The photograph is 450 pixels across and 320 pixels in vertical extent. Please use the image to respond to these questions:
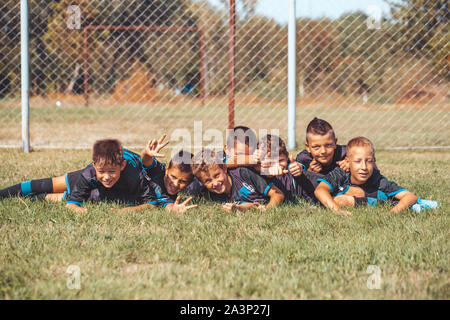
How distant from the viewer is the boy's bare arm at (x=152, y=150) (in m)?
3.60

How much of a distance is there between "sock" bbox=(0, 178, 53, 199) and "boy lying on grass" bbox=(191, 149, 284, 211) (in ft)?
4.10

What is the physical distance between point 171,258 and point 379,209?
175 cm

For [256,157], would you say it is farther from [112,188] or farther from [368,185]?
[112,188]

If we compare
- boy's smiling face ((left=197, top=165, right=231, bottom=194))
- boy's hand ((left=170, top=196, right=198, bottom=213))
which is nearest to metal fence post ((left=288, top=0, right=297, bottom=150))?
boy's smiling face ((left=197, top=165, right=231, bottom=194))

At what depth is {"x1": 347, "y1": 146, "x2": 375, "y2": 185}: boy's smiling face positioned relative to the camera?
3.70 meters

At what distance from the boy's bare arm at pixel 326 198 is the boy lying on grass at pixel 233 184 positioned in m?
0.28

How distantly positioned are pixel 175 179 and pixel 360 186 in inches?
57.9

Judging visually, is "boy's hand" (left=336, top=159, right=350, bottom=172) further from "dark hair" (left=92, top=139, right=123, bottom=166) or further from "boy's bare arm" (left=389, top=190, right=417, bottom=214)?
"dark hair" (left=92, top=139, right=123, bottom=166)

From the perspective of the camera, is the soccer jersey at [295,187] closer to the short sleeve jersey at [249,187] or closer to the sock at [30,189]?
the short sleeve jersey at [249,187]

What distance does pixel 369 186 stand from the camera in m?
3.89

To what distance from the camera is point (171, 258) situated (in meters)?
2.52

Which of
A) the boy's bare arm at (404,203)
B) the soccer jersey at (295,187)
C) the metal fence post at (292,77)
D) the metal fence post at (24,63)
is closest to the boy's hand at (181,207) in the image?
the soccer jersey at (295,187)

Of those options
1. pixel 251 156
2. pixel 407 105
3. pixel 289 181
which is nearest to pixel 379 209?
pixel 289 181

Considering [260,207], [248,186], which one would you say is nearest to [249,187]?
[248,186]
